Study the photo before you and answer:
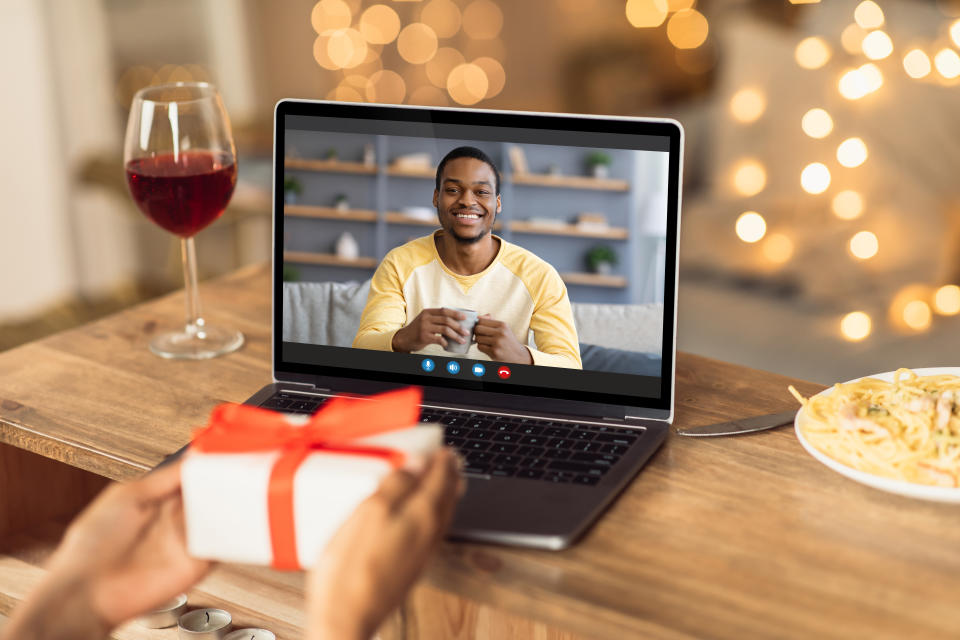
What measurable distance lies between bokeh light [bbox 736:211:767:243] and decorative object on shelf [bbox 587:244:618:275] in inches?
56.0

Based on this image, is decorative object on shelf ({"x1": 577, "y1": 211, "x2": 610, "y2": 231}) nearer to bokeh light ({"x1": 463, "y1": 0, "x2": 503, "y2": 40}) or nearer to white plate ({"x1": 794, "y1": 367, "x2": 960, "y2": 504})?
white plate ({"x1": 794, "y1": 367, "x2": 960, "y2": 504})

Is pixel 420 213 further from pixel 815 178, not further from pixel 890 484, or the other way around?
pixel 815 178

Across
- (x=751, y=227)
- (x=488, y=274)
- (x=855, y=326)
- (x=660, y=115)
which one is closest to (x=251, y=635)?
(x=488, y=274)

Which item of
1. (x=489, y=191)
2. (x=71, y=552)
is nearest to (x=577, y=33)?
(x=489, y=191)

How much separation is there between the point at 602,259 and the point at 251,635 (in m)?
0.53

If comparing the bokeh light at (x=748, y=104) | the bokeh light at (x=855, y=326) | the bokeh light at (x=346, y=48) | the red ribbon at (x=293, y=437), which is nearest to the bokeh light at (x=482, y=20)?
the bokeh light at (x=346, y=48)

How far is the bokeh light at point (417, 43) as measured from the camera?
278cm

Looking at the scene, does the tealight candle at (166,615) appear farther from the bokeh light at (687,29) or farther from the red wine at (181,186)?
the bokeh light at (687,29)

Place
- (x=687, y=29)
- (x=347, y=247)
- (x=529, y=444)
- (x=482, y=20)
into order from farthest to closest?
(x=482, y=20), (x=687, y=29), (x=347, y=247), (x=529, y=444)

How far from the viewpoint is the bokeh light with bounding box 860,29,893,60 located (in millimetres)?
2055

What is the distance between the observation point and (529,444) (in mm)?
837

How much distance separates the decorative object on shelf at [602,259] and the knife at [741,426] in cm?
17

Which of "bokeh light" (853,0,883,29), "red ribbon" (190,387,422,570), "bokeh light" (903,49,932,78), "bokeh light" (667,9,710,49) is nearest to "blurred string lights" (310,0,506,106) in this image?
"bokeh light" (667,9,710,49)

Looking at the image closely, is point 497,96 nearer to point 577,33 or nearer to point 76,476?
point 577,33
